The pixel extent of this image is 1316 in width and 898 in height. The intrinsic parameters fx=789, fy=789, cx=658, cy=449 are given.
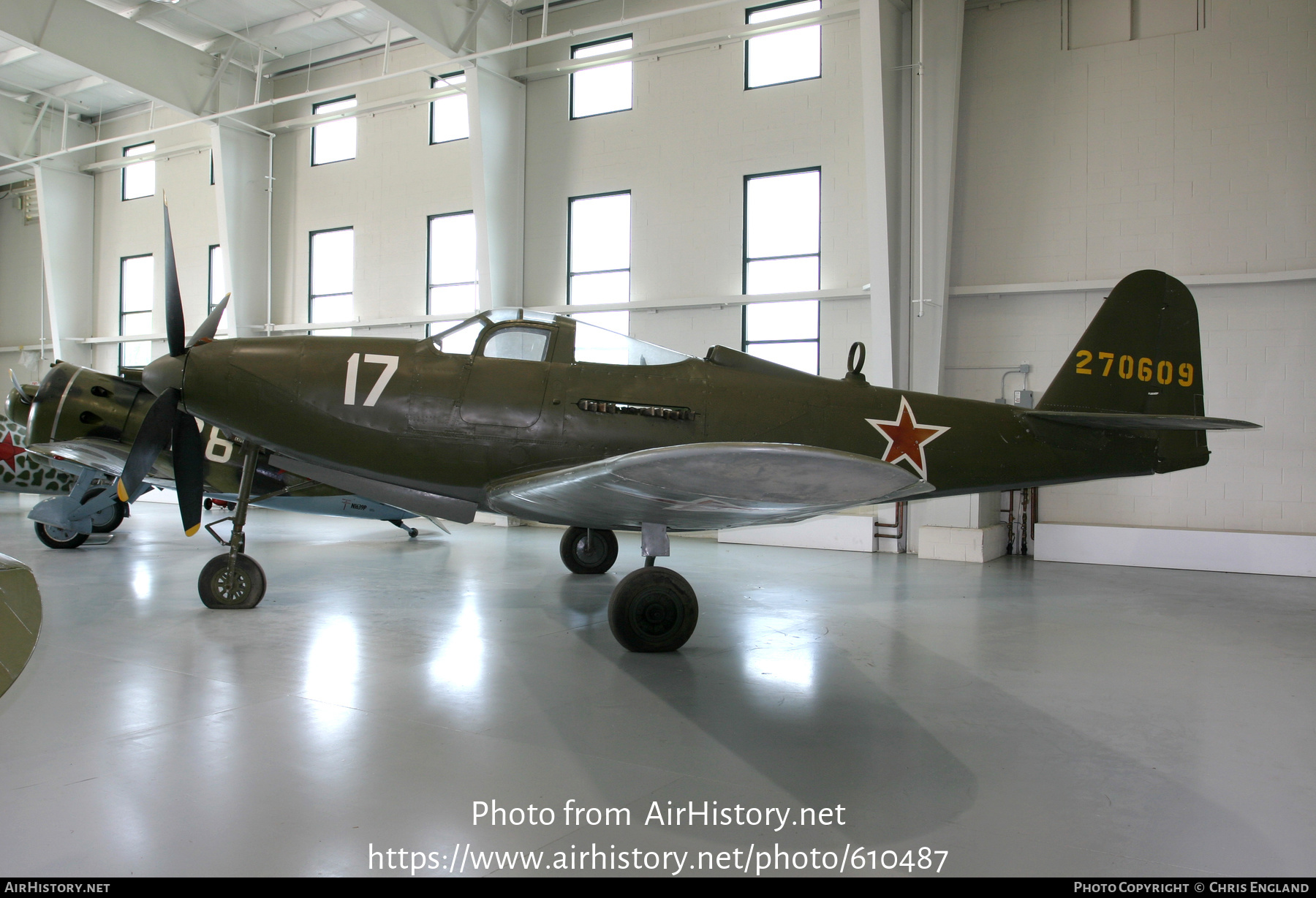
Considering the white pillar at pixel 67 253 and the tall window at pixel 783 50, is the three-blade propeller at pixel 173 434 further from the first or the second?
the white pillar at pixel 67 253

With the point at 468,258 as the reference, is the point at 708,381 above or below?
below

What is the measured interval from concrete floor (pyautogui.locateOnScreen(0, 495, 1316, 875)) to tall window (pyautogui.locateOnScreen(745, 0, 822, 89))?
28.5 ft

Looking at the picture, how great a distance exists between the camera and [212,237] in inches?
715

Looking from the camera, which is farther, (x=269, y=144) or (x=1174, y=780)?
(x=269, y=144)

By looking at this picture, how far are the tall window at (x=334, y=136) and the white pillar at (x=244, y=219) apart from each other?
4.04 feet

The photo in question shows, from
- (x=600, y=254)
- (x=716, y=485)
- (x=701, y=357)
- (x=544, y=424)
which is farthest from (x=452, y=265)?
(x=716, y=485)

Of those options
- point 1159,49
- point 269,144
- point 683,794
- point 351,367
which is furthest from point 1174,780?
point 269,144

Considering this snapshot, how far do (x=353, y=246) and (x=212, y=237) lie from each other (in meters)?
4.65

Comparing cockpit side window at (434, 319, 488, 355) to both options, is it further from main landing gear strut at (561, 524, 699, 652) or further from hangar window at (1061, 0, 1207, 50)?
hangar window at (1061, 0, 1207, 50)

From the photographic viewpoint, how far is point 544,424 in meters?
4.98

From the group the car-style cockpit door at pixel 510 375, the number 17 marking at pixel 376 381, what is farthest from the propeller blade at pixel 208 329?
the car-style cockpit door at pixel 510 375

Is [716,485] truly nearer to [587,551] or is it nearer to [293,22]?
[587,551]

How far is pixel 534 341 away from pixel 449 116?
1151 cm

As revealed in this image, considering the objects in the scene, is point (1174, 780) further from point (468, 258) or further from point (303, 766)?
point (468, 258)
